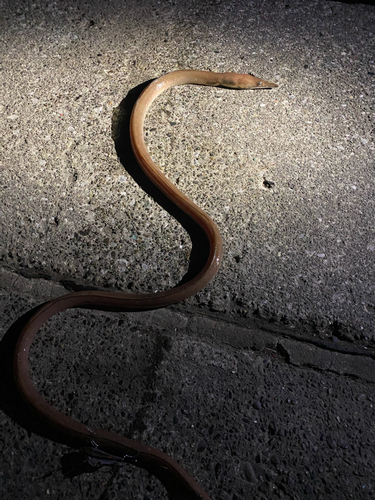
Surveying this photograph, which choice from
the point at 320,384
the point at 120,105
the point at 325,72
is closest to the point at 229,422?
the point at 320,384

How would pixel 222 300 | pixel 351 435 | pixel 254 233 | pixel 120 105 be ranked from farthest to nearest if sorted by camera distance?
pixel 120 105, pixel 254 233, pixel 222 300, pixel 351 435

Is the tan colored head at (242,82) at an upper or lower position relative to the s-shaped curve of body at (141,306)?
upper

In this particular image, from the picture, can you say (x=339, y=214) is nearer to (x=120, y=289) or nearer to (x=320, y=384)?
(x=320, y=384)

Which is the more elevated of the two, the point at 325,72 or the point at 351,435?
the point at 325,72

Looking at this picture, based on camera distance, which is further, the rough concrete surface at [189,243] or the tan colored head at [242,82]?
the tan colored head at [242,82]

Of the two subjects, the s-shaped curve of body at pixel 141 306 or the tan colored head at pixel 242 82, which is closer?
the s-shaped curve of body at pixel 141 306
